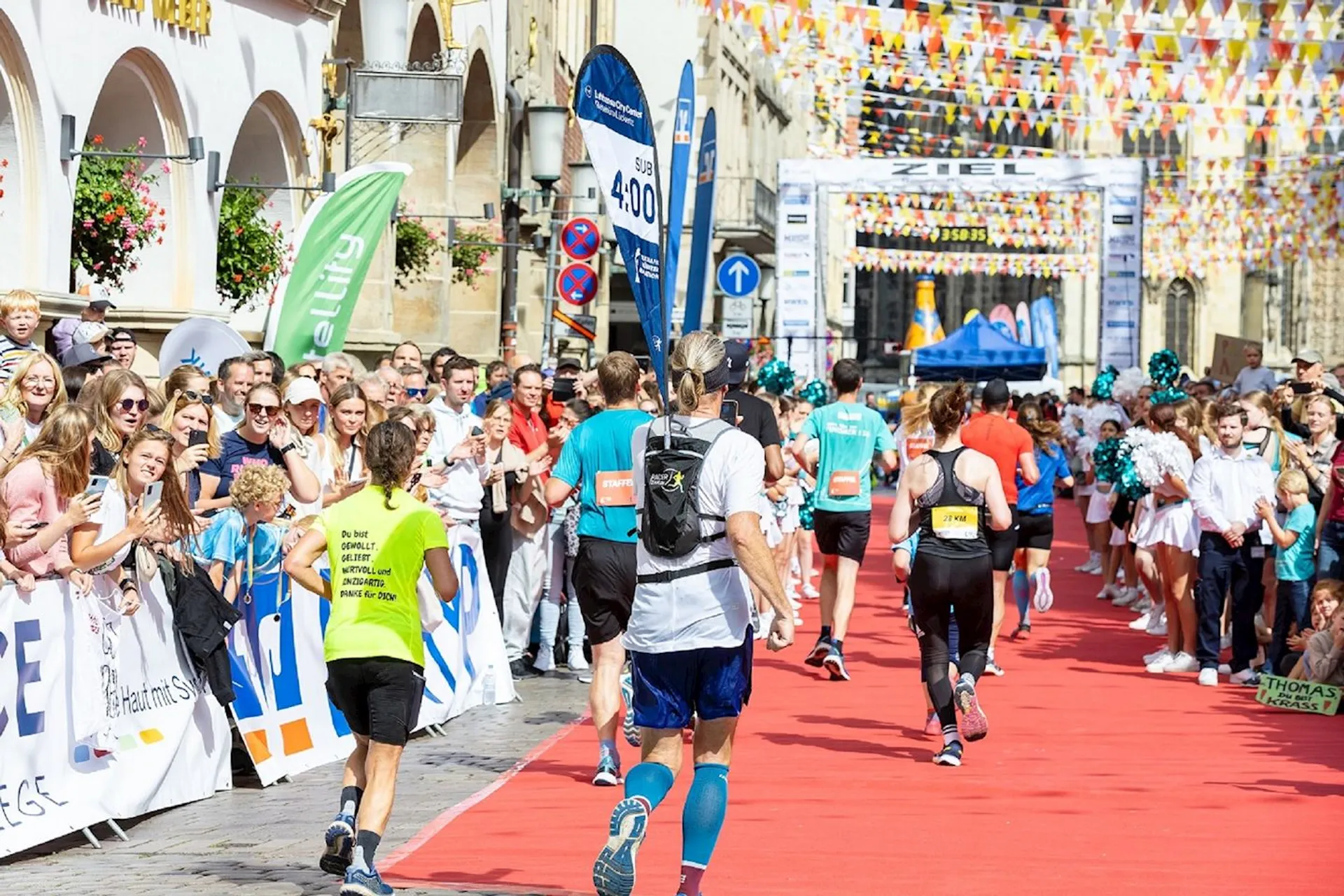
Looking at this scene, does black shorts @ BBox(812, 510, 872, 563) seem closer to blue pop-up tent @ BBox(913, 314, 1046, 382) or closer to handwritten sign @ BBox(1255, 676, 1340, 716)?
handwritten sign @ BBox(1255, 676, 1340, 716)

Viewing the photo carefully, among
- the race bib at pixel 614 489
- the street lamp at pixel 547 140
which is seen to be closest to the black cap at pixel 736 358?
the race bib at pixel 614 489

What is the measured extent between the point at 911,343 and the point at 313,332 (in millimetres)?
53344

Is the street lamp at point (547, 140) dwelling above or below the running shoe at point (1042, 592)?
above

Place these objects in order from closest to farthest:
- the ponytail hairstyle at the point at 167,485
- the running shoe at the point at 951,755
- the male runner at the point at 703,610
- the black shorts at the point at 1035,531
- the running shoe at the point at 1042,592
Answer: the male runner at the point at 703,610, the ponytail hairstyle at the point at 167,485, the running shoe at the point at 951,755, the running shoe at the point at 1042,592, the black shorts at the point at 1035,531

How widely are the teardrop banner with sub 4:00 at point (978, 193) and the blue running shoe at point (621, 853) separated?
24059mm

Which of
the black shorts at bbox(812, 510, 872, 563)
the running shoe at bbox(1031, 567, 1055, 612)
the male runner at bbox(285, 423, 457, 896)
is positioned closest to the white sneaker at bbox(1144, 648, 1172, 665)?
the running shoe at bbox(1031, 567, 1055, 612)

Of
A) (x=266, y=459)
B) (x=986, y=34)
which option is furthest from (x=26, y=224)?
(x=986, y=34)

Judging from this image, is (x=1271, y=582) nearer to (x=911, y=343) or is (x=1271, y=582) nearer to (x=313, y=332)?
(x=313, y=332)

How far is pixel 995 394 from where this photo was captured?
13797 millimetres

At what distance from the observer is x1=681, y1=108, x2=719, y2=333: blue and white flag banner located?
63.2 ft

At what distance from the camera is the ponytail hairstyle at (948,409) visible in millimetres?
10359

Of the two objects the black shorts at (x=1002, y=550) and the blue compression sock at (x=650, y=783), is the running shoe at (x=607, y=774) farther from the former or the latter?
the black shorts at (x=1002, y=550)

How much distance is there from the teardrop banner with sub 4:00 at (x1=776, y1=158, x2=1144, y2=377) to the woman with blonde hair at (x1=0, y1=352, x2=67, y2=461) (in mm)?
21596

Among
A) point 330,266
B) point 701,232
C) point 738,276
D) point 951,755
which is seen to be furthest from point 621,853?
point 738,276
